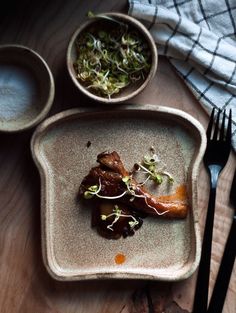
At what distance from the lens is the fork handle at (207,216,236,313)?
139cm

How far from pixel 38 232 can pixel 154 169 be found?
339mm

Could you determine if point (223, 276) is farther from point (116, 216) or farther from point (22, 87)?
point (22, 87)

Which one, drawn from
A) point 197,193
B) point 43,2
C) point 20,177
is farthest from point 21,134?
point 197,193

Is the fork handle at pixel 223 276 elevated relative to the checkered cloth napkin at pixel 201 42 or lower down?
lower down

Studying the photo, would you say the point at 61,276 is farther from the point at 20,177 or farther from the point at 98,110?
the point at 98,110

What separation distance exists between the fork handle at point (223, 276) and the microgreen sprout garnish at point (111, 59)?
0.47m

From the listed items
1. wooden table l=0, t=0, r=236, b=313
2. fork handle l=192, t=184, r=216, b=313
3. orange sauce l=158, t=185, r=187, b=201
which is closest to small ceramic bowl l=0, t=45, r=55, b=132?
wooden table l=0, t=0, r=236, b=313

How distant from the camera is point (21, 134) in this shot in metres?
1.42

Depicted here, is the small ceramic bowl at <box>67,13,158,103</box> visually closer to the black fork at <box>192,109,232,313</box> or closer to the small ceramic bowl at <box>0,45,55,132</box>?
the small ceramic bowl at <box>0,45,55,132</box>

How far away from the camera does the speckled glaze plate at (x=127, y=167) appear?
142 centimetres

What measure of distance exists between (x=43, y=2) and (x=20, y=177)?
45 cm

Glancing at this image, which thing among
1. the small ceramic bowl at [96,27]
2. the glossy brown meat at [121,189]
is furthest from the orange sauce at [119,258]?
the small ceramic bowl at [96,27]

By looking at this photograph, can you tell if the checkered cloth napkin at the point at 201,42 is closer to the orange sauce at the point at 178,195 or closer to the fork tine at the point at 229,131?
the fork tine at the point at 229,131

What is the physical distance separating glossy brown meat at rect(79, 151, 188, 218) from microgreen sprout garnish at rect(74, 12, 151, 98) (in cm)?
17
